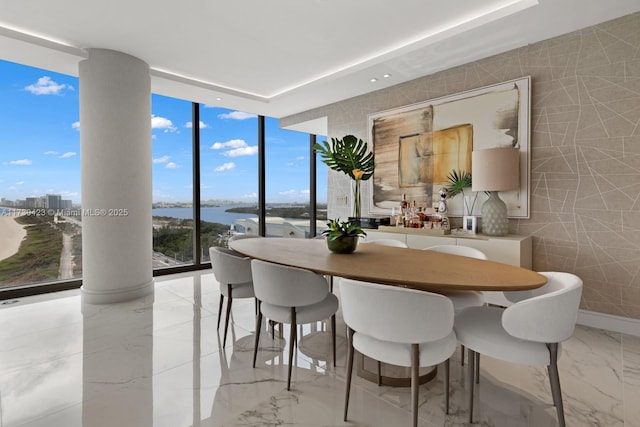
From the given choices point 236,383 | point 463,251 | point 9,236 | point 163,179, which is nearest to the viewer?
point 236,383

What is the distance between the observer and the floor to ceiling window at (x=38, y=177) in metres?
3.97

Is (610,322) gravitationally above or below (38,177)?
below

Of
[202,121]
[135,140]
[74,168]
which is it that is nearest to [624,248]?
[135,140]

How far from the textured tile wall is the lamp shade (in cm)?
30

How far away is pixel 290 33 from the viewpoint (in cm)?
325

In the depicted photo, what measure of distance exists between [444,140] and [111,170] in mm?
3887

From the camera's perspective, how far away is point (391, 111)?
14.3 feet

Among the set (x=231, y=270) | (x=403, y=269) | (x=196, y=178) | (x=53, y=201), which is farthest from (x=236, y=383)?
(x=196, y=178)

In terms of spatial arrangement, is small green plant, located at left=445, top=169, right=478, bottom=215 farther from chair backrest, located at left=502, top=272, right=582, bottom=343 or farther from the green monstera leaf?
chair backrest, located at left=502, top=272, right=582, bottom=343

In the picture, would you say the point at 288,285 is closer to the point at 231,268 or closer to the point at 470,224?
the point at 231,268

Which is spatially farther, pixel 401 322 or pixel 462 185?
pixel 462 185

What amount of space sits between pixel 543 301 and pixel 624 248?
7.22ft

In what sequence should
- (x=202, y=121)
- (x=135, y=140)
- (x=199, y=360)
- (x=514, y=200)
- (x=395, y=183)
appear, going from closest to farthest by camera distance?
1. (x=199, y=360)
2. (x=514, y=200)
3. (x=135, y=140)
4. (x=395, y=183)
5. (x=202, y=121)

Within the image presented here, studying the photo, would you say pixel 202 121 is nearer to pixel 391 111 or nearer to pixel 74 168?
pixel 74 168
